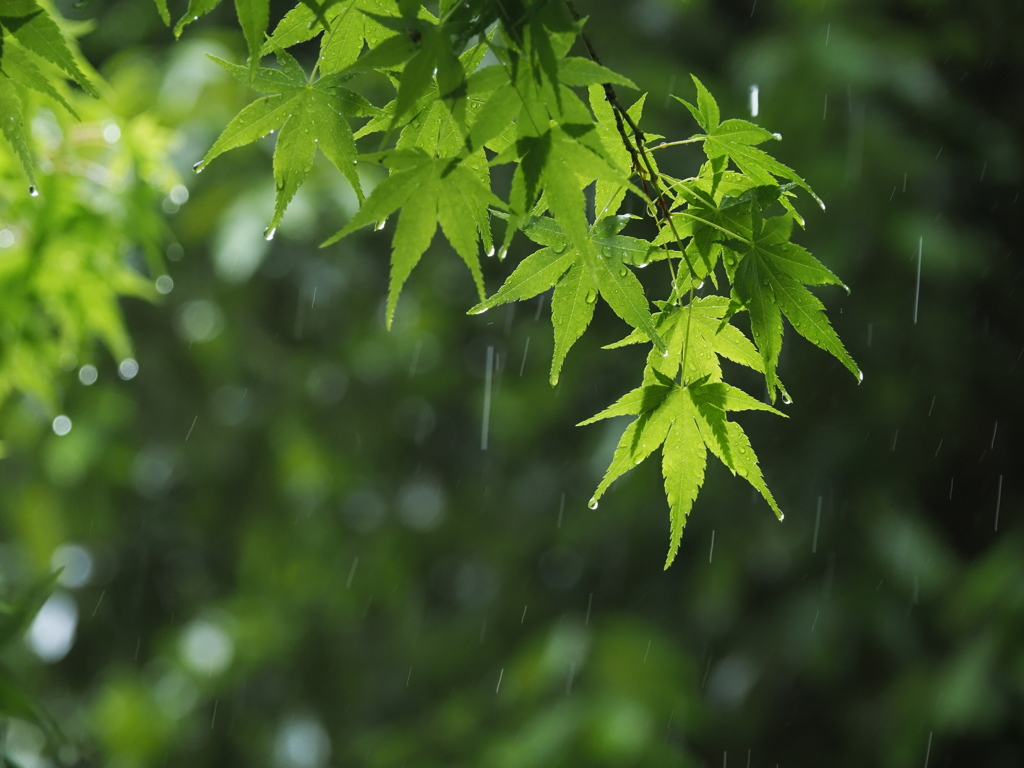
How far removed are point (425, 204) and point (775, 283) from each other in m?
0.36

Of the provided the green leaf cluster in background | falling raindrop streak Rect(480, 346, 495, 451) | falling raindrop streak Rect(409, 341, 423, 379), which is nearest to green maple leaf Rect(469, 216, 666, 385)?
the green leaf cluster in background

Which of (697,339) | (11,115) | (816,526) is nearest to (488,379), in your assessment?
(816,526)

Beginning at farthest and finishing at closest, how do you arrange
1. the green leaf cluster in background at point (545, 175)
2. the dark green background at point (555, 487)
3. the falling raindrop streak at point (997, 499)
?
the falling raindrop streak at point (997, 499) < the dark green background at point (555, 487) < the green leaf cluster in background at point (545, 175)

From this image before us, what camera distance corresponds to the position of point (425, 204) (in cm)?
88

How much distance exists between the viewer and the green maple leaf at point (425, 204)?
0.87m

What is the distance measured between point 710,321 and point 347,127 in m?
0.42

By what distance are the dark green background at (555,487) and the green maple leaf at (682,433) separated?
7.90 ft

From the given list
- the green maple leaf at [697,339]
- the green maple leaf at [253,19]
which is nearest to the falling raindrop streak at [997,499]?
the green maple leaf at [697,339]

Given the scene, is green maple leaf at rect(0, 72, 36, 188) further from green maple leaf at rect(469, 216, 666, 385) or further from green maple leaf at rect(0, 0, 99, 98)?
green maple leaf at rect(469, 216, 666, 385)

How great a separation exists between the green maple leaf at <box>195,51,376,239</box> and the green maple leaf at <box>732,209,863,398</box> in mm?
391

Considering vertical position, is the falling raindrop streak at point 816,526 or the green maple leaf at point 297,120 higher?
the green maple leaf at point 297,120

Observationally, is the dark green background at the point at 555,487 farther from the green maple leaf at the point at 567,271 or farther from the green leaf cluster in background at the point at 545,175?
the green maple leaf at the point at 567,271

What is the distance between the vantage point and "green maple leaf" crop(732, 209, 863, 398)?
97 centimetres

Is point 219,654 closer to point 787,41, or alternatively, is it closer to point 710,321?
point 787,41
